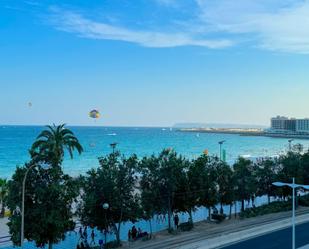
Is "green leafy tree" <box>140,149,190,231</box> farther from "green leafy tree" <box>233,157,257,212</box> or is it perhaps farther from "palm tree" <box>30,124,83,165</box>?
"green leafy tree" <box>233,157,257,212</box>

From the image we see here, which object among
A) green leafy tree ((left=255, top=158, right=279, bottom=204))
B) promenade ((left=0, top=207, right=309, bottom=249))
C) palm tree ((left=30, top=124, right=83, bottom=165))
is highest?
palm tree ((left=30, top=124, right=83, bottom=165))

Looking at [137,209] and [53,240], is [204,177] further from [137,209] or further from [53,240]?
[53,240]

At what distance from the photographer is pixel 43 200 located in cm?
2664


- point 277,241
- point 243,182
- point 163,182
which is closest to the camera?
point 277,241

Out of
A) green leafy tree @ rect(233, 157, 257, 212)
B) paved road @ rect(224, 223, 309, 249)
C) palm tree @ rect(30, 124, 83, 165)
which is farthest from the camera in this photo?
green leafy tree @ rect(233, 157, 257, 212)

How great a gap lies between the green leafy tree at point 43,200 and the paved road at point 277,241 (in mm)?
11988

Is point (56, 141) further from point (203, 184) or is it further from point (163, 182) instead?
point (203, 184)

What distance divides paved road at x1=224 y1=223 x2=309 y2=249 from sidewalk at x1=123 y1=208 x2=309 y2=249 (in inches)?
31.0

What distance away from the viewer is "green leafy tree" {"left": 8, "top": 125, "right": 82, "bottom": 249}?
26.1 metres

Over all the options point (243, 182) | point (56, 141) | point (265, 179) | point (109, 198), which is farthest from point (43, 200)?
point (265, 179)

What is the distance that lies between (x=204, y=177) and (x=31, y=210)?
18.5m

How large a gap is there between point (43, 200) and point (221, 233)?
1490cm

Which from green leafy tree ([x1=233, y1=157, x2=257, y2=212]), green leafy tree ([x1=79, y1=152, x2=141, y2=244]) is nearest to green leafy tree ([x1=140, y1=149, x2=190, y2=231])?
green leafy tree ([x1=79, y1=152, x2=141, y2=244])

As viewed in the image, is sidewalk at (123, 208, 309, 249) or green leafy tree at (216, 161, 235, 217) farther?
green leafy tree at (216, 161, 235, 217)
